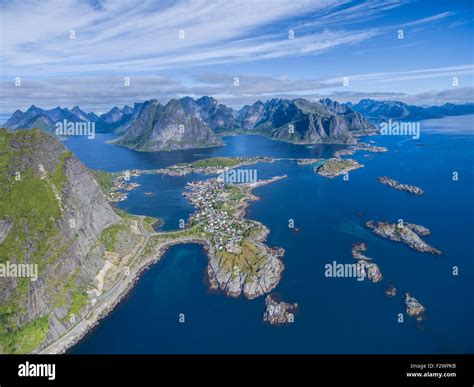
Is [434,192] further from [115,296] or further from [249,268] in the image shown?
[115,296]

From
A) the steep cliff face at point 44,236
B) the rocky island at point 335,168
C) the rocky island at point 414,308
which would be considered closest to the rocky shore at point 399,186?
the rocky island at point 335,168

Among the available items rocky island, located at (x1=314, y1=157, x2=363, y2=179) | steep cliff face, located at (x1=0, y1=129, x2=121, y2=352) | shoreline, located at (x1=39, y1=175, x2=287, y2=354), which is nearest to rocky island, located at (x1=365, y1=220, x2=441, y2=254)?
shoreline, located at (x1=39, y1=175, x2=287, y2=354)

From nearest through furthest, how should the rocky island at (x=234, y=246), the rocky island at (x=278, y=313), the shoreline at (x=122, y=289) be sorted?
the shoreline at (x=122, y=289), the rocky island at (x=278, y=313), the rocky island at (x=234, y=246)

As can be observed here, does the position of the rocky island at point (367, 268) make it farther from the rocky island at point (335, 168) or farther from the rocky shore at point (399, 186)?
the rocky island at point (335, 168)

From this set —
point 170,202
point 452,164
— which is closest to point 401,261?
point 170,202

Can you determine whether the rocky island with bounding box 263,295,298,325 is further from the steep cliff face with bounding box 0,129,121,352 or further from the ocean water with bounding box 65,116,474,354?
the steep cliff face with bounding box 0,129,121,352
